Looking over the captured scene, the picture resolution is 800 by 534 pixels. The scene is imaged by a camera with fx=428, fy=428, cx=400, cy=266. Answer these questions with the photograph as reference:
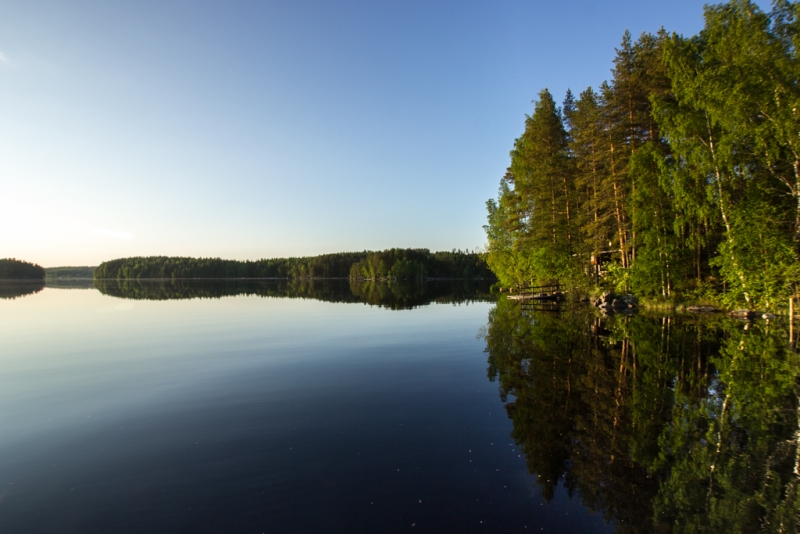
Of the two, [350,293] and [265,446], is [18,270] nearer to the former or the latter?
[350,293]

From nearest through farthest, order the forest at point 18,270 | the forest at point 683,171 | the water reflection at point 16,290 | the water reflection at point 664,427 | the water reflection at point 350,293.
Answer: the water reflection at point 664,427, the forest at point 683,171, the water reflection at point 350,293, the water reflection at point 16,290, the forest at point 18,270

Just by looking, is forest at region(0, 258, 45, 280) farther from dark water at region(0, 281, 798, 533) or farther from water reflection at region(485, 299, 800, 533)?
water reflection at region(485, 299, 800, 533)

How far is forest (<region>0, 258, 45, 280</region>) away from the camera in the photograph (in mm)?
181125

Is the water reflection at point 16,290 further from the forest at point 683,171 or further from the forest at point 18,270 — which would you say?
the forest at point 18,270

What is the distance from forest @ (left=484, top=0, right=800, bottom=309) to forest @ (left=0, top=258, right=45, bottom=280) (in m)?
219

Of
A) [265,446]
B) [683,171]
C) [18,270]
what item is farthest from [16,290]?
[18,270]

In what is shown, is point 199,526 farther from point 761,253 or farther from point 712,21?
point 712,21

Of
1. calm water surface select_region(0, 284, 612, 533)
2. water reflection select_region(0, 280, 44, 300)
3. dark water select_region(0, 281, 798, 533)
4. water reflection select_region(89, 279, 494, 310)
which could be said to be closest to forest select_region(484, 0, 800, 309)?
dark water select_region(0, 281, 798, 533)

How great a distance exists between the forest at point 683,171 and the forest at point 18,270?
219 metres

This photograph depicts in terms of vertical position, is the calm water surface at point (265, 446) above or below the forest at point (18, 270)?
below

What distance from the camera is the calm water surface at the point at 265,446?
6.47 meters

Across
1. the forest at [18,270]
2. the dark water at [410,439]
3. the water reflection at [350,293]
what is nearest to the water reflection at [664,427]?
the dark water at [410,439]

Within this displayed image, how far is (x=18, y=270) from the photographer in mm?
181500

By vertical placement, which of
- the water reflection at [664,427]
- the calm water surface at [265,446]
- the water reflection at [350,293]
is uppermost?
the water reflection at [350,293]
